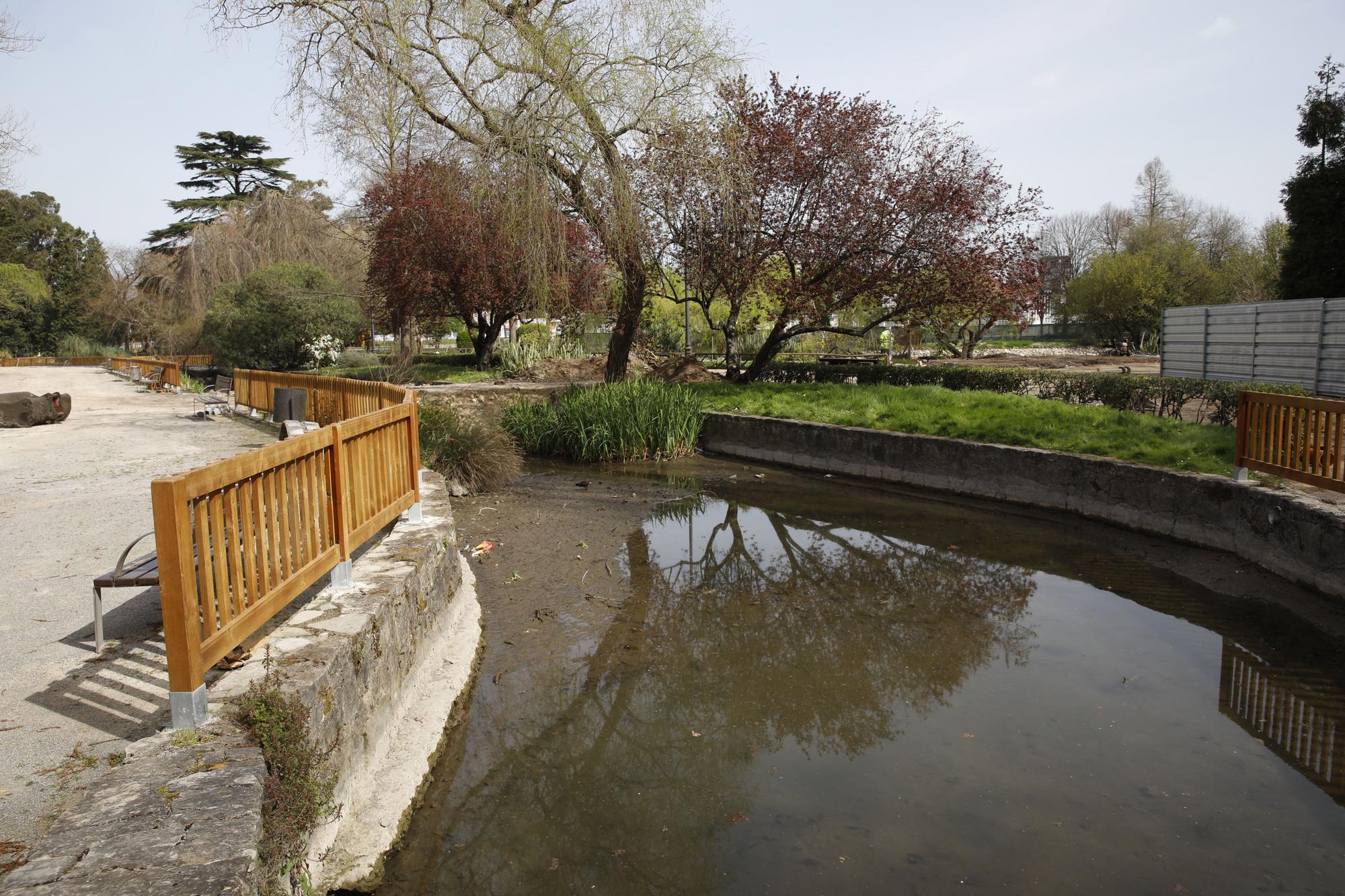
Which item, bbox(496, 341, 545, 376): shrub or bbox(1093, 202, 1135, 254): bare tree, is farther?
bbox(1093, 202, 1135, 254): bare tree

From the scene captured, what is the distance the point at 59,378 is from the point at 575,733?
3478 centimetres

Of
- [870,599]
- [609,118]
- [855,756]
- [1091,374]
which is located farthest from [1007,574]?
[609,118]

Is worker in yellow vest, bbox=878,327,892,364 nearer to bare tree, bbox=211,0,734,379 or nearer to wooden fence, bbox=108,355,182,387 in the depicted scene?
bare tree, bbox=211,0,734,379

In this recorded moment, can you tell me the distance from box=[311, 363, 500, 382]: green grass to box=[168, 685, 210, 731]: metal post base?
18.1 metres

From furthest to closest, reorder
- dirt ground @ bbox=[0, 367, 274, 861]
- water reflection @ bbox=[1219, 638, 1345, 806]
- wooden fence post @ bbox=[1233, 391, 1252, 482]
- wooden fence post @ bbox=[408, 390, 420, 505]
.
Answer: wooden fence post @ bbox=[1233, 391, 1252, 482]
wooden fence post @ bbox=[408, 390, 420, 505]
water reflection @ bbox=[1219, 638, 1345, 806]
dirt ground @ bbox=[0, 367, 274, 861]

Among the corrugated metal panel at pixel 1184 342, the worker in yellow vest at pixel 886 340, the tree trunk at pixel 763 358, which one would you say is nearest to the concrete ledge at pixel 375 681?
the tree trunk at pixel 763 358

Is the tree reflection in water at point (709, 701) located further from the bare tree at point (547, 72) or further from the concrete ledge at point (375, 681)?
the bare tree at point (547, 72)

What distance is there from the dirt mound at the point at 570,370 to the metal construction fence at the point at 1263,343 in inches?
473

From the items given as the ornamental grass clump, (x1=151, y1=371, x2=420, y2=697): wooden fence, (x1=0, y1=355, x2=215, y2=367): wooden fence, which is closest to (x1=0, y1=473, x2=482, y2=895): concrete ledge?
(x1=151, y1=371, x2=420, y2=697): wooden fence

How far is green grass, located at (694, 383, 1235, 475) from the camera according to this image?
9117 mm

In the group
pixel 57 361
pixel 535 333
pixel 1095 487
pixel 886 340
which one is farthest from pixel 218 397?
pixel 57 361

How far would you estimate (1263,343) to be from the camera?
1641 centimetres

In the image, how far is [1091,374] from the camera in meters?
12.6

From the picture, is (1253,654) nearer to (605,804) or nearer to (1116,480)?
(1116,480)
